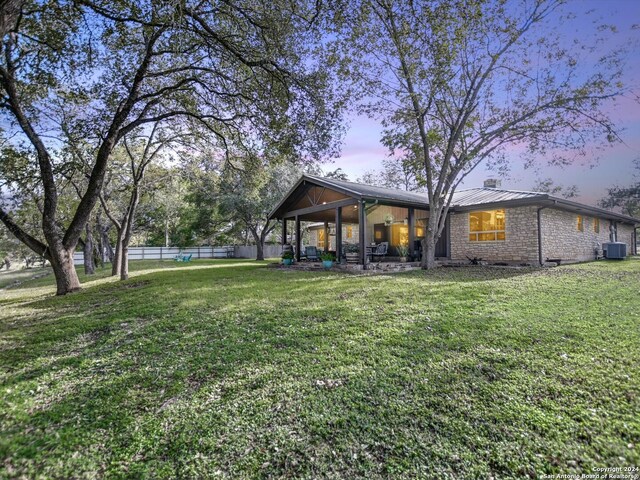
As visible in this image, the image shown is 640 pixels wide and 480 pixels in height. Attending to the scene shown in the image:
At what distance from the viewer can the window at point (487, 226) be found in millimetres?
12758

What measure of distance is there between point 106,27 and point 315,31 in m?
4.54

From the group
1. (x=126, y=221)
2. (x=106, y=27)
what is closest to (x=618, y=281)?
(x=106, y=27)

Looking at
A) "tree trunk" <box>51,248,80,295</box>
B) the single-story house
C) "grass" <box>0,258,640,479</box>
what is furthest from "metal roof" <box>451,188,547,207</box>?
"tree trunk" <box>51,248,80,295</box>

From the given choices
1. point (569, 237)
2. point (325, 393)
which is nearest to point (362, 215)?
point (325, 393)

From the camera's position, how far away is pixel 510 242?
12.4 m

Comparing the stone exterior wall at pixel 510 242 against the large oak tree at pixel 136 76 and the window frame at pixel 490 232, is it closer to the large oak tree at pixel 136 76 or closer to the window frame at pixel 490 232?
the window frame at pixel 490 232

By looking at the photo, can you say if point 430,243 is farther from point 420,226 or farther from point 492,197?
point 492,197

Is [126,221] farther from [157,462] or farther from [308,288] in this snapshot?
[157,462]

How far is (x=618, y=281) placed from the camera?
797 cm

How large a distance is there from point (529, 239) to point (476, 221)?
2259 millimetres

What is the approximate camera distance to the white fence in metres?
28.8

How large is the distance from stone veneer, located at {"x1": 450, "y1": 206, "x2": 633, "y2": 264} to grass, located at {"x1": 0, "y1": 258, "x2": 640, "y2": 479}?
6.95 metres

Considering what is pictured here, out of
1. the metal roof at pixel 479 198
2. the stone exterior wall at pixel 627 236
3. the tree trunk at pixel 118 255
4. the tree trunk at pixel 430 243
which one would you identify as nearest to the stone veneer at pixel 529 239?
the metal roof at pixel 479 198

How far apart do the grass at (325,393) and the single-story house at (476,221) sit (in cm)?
692
